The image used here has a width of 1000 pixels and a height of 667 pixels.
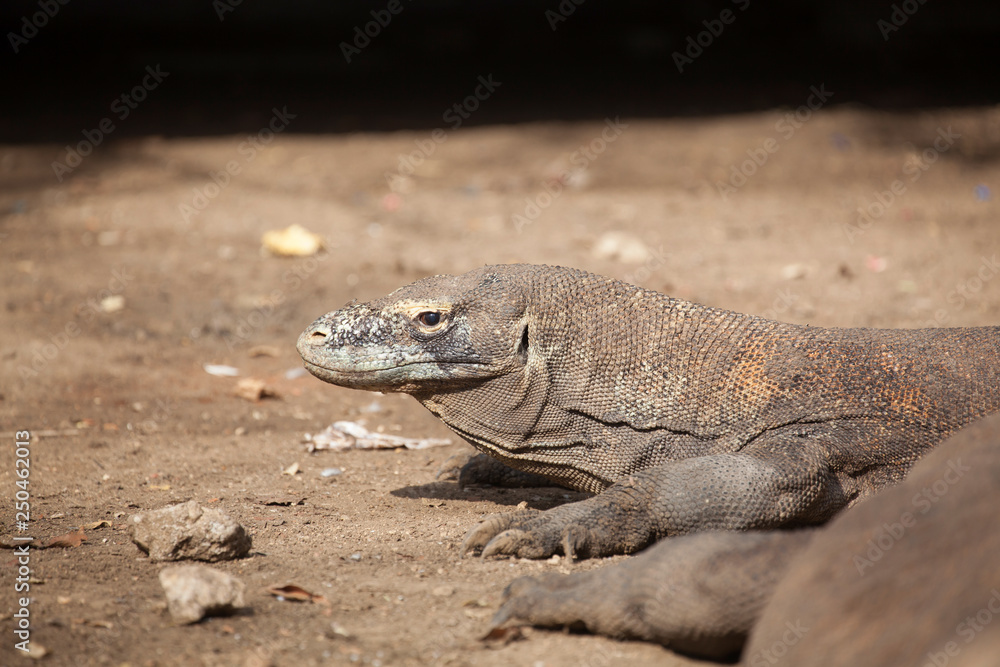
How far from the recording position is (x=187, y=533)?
11.7ft

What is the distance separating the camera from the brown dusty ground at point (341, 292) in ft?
10.6

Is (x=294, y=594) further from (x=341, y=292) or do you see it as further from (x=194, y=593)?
(x=341, y=292)

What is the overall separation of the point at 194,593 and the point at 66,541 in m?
1.10

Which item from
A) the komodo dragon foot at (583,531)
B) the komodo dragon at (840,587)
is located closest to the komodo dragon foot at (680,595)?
the komodo dragon at (840,587)

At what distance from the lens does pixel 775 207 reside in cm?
991

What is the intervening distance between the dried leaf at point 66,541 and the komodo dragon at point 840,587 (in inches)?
73.2

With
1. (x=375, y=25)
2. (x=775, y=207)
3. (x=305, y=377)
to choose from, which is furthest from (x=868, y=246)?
(x=375, y=25)

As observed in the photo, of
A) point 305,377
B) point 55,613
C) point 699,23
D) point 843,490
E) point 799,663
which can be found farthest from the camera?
point 699,23

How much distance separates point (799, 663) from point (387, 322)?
2.19 m

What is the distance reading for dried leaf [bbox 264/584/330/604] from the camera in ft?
10.8

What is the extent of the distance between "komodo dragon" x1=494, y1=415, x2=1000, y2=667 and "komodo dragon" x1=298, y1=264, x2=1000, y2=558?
0.64 meters

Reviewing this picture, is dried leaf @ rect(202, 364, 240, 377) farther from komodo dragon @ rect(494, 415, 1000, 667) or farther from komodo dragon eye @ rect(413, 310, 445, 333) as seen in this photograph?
komodo dragon @ rect(494, 415, 1000, 667)

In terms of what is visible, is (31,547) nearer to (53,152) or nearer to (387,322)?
(387,322)

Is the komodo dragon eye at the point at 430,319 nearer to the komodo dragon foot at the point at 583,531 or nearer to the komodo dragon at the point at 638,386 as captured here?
the komodo dragon at the point at 638,386
